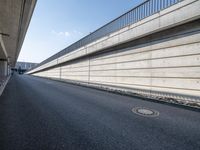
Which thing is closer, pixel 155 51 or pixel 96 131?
pixel 96 131

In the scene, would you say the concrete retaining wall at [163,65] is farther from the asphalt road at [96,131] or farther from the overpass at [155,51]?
the asphalt road at [96,131]

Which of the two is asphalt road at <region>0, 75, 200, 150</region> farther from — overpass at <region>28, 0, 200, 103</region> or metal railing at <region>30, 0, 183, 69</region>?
metal railing at <region>30, 0, 183, 69</region>

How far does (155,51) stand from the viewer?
825 cm

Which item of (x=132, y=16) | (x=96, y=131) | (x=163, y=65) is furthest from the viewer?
(x=132, y=16)

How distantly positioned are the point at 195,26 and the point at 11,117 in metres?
7.48

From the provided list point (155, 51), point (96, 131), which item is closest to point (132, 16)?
point (155, 51)

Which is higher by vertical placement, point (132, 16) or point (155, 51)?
point (132, 16)

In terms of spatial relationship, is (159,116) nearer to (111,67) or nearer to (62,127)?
(62,127)

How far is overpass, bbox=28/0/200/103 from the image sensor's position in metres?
6.42

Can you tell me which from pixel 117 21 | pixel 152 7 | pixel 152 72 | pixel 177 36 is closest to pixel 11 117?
pixel 152 72

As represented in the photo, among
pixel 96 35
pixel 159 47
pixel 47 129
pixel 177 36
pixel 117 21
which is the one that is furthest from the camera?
pixel 96 35

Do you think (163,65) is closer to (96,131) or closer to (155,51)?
(155,51)

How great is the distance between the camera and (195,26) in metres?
6.35

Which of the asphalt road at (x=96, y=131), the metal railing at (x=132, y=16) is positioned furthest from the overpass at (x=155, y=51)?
the asphalt road at (x=96, y=131)
